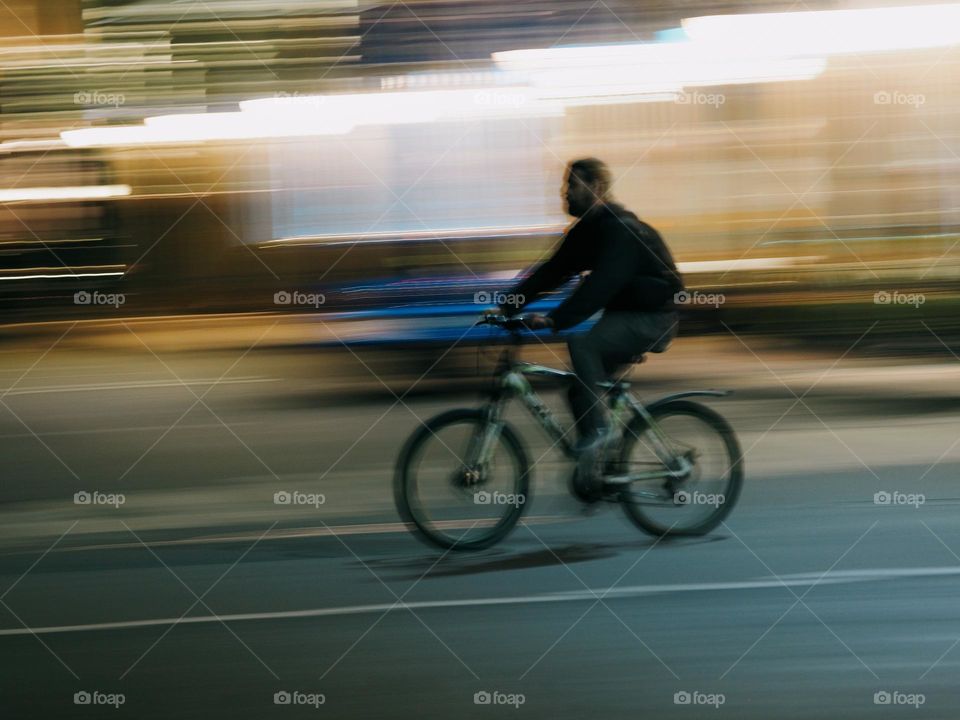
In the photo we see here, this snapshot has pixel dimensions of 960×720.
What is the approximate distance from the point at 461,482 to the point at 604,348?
912mm

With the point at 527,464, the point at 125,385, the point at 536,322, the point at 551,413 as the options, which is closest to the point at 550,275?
the point at 536,322

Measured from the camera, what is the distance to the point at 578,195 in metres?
6.00

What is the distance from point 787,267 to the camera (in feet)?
39.5

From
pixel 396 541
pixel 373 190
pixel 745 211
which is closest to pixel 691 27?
pixel 745 211

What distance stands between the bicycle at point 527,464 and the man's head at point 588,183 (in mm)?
651

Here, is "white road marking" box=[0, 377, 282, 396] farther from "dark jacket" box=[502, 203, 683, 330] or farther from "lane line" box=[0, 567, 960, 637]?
"lane line" box=[0, 567, 960, 637]

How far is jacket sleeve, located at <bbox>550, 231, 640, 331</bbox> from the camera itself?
5891 mm

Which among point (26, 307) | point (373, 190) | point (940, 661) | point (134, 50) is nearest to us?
point (940, 661)

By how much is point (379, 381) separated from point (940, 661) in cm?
758

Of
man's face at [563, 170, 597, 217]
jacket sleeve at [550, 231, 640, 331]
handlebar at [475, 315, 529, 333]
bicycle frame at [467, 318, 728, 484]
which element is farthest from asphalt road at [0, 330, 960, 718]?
man's face at [563, 170, 597, 217]

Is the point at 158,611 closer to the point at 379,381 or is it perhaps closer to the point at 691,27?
the point at 379,381

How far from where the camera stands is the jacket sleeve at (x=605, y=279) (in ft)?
19.3

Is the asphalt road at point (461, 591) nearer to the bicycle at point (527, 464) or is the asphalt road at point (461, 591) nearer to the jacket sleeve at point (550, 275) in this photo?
the bicycle at point (527, 464)

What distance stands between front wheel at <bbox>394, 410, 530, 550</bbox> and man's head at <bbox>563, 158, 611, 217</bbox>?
3.58 ft
